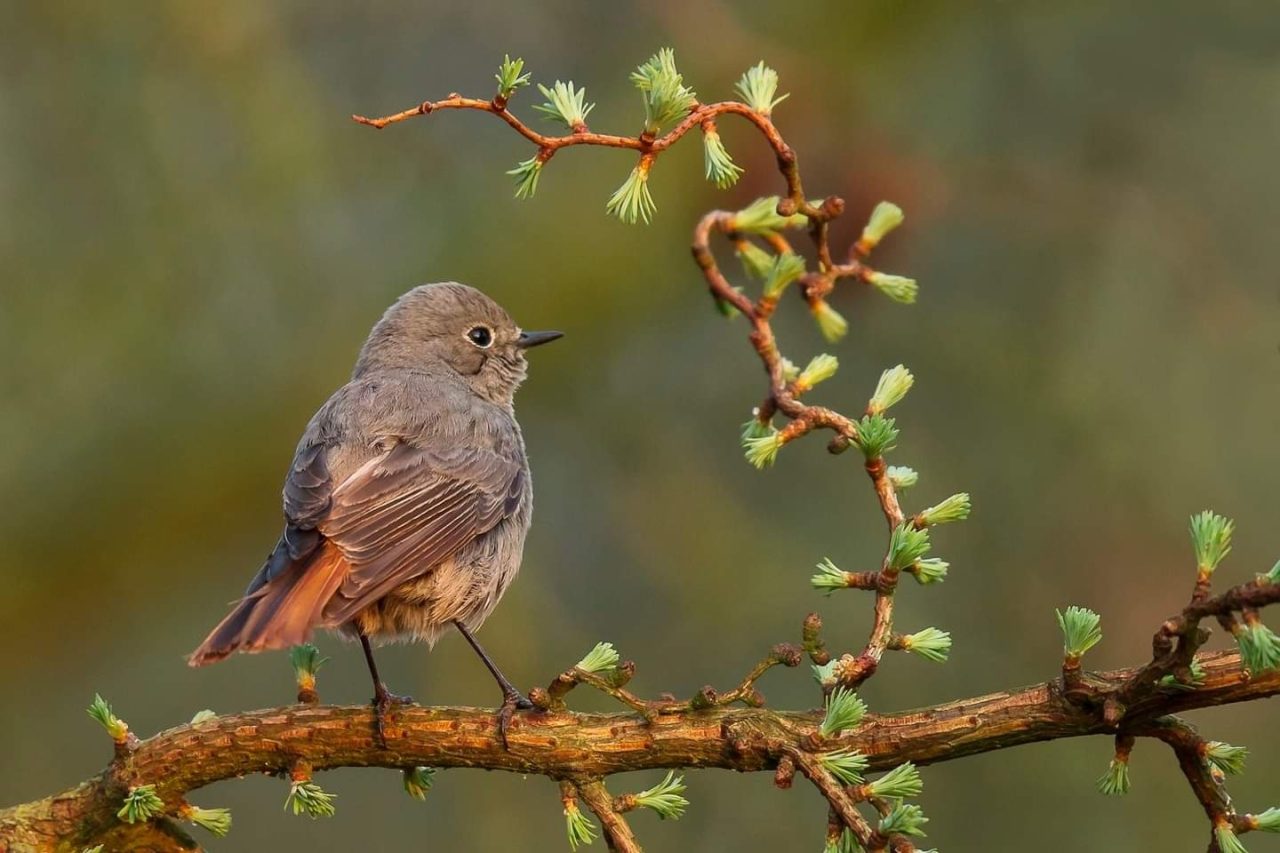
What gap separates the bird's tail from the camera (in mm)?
3762

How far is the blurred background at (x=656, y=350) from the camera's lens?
261 inches

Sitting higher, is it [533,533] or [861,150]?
[861,150]

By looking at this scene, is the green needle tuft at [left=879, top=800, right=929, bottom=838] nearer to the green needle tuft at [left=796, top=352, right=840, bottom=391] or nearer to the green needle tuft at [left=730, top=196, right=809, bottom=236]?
the green needle tuft at [left=796, top=352, right=840, bottom=391]

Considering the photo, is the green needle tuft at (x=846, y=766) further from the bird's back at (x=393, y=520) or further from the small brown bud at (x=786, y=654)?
the bird's back at (x=393, y=520)

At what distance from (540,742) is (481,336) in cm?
252

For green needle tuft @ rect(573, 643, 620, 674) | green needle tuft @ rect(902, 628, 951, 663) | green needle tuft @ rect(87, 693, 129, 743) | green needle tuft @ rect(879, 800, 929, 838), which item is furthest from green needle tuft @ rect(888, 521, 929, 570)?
green needle tuft @ rect(87, 693, 129, 743)

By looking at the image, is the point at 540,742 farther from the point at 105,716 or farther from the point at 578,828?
the point at 105,716

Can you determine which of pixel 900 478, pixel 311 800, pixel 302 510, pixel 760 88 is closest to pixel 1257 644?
pixel 900 478

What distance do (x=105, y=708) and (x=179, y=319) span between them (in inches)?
153

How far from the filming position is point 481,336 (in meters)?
5.84

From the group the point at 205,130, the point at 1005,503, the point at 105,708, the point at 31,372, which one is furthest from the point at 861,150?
the point at 105,708

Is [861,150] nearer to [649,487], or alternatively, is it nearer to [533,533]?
[649,487]

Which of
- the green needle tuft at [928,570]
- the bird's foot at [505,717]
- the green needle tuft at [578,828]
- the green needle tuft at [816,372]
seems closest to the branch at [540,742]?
the bird's foot at [505,717]

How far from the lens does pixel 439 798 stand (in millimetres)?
7023
